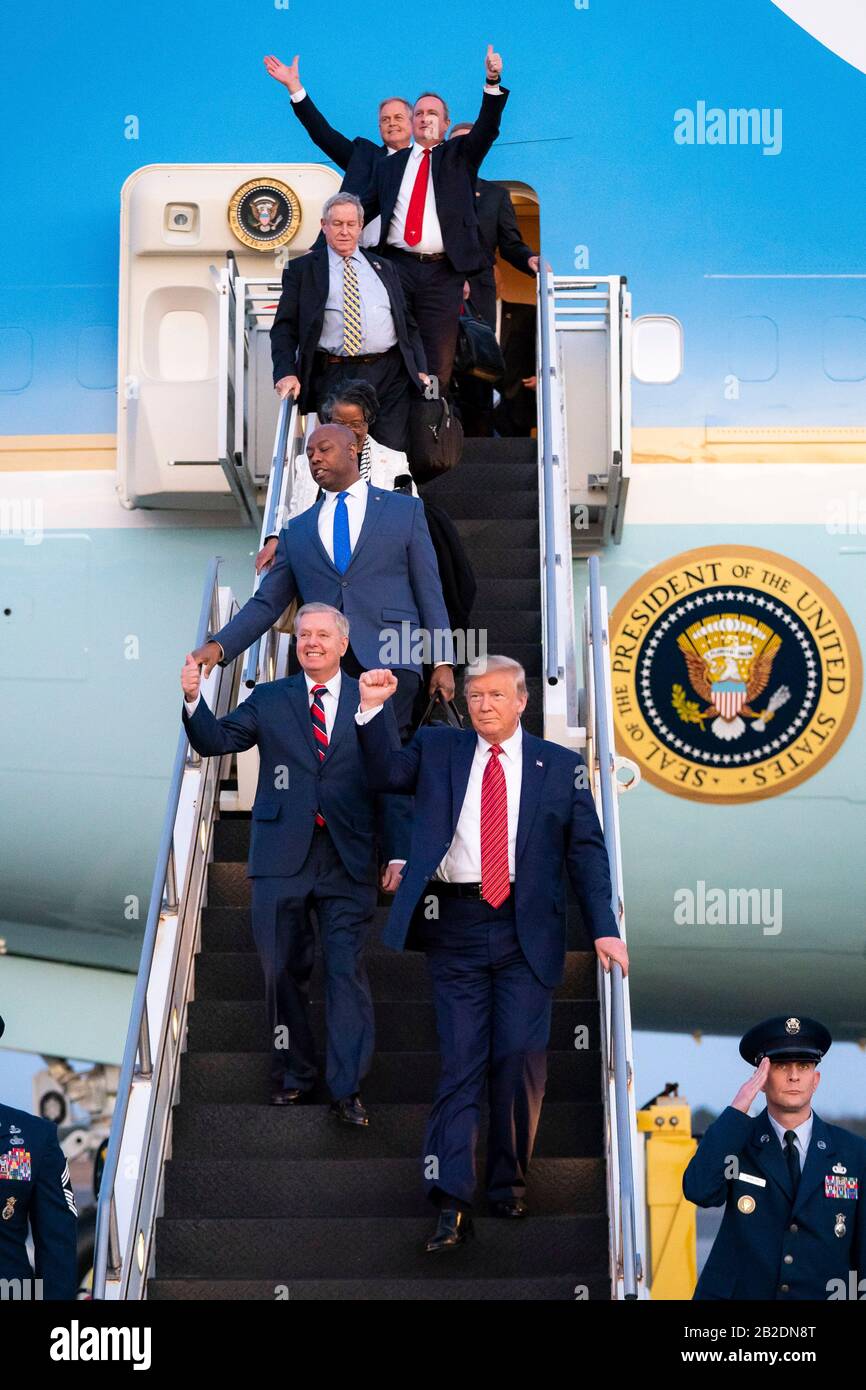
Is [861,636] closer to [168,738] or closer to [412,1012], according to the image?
[168,738]

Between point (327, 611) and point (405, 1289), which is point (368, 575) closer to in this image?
point (327, 611)

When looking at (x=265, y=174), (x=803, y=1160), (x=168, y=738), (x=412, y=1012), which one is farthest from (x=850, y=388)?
(x=803, y=1160)

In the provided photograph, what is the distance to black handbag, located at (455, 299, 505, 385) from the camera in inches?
344

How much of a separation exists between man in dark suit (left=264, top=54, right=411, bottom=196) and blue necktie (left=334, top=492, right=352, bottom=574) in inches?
90.9

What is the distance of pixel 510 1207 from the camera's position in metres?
5.84

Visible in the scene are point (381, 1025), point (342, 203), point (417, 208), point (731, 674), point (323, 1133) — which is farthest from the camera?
point (731, 674)

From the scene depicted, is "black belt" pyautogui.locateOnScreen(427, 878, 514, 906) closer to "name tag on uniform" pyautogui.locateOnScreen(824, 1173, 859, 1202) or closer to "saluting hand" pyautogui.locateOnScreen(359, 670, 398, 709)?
"saluting hand" pyautogui.locateOnScreen(359, 670, 398, 709)

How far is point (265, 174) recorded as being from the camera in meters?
10.6

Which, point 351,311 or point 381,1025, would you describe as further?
point 351,311

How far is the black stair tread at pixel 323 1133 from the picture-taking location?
6.17 meters

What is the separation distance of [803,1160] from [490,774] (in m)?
1.30

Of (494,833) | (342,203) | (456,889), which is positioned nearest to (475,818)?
(494,833)

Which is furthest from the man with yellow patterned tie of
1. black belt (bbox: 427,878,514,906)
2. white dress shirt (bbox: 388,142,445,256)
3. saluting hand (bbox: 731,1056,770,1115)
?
saluting hand (bbox: 731,1056,770,1115)

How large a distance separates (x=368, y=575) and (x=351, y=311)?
1.50m
